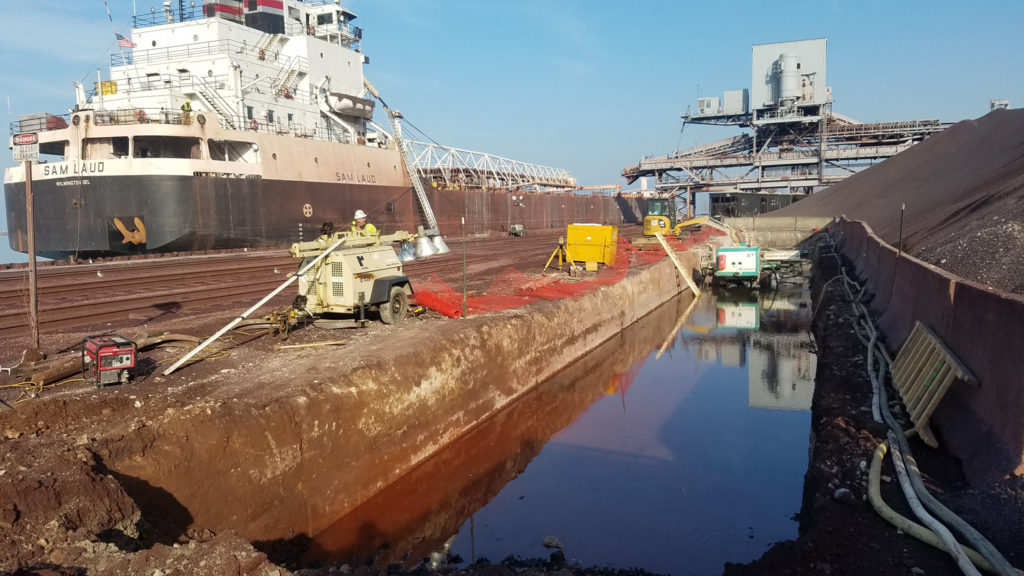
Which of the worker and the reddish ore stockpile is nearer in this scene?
the worker

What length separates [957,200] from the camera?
67.8 ft

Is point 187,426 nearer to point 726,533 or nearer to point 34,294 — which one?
point 34,294

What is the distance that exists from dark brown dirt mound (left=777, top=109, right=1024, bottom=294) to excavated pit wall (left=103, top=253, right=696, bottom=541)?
8.40 meters

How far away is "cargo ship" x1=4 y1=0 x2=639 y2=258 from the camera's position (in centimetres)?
2384

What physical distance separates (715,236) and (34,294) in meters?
35.9

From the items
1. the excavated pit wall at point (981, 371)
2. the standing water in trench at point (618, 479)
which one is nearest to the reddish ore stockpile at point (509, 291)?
the standing water in trench at point (618, 479)

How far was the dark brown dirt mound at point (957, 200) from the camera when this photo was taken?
1034cm

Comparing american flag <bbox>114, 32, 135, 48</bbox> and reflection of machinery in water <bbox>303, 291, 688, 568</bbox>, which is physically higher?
american flag <bbox>114, 32, 135, 48</bbox>

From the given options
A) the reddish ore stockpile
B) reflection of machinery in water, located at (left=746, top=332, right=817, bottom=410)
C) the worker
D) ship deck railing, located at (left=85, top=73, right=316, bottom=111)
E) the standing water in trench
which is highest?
ship deck railing, located at (left=85, top=73, right=316, bottom=111)

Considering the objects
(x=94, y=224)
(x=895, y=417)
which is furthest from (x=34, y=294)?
(x=94, y=224)

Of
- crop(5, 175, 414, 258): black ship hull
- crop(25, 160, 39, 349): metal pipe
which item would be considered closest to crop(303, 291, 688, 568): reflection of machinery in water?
crop(25, 160, 39, 349): metal pipe

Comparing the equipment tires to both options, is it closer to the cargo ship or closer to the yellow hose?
the yellow hose

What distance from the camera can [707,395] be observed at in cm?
1361

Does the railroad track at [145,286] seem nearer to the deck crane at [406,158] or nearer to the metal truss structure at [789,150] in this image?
the deck crane at [406,158]
